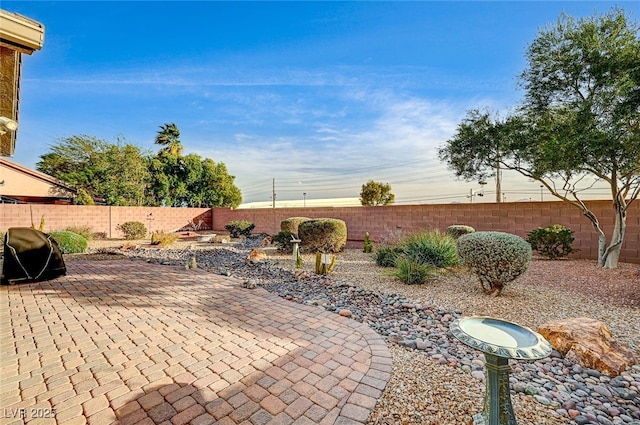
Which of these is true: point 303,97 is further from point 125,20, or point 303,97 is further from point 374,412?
point 374,412

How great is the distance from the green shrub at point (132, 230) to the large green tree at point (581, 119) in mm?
14984

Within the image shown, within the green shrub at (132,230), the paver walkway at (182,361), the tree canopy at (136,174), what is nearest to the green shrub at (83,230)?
the green shrub at (132,230)

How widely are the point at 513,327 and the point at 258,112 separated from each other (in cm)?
1106

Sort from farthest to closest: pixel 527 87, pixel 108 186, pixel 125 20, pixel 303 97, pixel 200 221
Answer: pixel 200 221, pixel 108 186, pixel 303 97, pixel 527 87, pixel 125 20

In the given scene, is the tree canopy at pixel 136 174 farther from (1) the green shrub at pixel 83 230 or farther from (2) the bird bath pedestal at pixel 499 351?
(2) the bird bath pedestal at pixel 499 351

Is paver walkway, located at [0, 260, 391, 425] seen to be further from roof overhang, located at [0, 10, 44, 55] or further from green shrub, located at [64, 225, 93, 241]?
green shrub, located at [64, 225, 93, 241]

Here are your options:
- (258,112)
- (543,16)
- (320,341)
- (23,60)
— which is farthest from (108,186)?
(543,16)

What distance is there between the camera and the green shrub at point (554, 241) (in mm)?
6762

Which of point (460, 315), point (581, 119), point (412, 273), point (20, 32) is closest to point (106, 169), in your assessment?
→ point (20, 32)

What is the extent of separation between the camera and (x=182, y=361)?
2430 mm

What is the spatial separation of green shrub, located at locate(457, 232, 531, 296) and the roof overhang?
20.0 feet

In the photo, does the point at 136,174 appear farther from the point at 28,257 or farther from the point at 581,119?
the point at 581,119

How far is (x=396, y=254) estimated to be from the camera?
252 inches

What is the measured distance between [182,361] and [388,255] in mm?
5060
